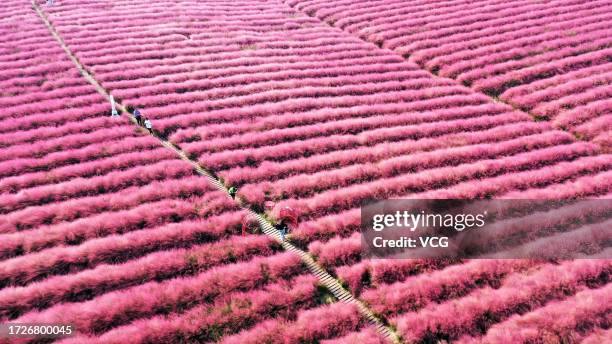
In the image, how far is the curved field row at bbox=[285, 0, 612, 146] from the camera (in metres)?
17.3

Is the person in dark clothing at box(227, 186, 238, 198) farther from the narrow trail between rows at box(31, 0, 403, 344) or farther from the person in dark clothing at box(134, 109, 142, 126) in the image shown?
the person in dark clothing at box(134, 109, 142, 126)

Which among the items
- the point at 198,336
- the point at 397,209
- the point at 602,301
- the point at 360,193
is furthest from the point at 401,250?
A: the point at 198,336

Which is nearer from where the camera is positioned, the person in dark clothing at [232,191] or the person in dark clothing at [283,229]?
the person in dark clothing at [283,229]

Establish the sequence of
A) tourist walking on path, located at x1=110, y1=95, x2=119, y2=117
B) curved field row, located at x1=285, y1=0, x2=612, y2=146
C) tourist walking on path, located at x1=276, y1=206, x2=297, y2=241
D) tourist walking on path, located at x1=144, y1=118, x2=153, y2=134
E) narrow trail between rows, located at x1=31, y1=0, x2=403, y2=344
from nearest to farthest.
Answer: narrow trail between rows, located at x1=31, y1=0, x2=403, y2=344 → tourist walking on path, located at x1=276, y1=206, x2=297, y2=241 → tourist walking on path, located at x1=144, y1=118, x2=153, y2=134 → tourist walking on path, located at x1=110, y1=95, x2=119, y2=117 → curved field row, located at x1=285, y1=0, x2=612, y2=146

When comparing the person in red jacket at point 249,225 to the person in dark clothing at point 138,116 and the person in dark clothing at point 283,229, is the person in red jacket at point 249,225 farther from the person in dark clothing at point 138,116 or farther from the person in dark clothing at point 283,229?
the person in dark clothing at point 138,116

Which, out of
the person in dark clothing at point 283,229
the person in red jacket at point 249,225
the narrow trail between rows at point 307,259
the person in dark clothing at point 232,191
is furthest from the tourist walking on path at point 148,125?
the person in dark clothing at point 283,229

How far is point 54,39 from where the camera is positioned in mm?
22625

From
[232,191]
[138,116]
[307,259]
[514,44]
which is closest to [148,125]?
[138,116]

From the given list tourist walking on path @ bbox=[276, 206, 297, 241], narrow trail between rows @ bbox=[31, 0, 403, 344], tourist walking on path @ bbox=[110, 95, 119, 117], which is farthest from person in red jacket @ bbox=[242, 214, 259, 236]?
tourist walking on path @ bbox=[110, 95, 119, 117]

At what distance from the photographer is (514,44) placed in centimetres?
2162

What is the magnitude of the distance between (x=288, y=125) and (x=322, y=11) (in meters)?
16.3

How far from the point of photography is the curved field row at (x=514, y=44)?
1728 cm

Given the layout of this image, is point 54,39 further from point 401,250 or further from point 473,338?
point 473,338

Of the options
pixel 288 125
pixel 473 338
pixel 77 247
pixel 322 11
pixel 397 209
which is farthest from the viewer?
pixel 322 11
